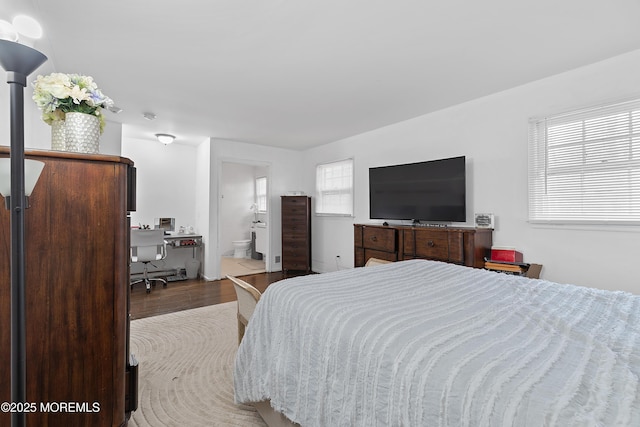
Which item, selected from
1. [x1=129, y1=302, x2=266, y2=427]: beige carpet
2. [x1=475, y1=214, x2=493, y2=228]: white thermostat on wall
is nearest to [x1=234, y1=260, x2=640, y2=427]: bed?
[x1=129, y1=302, x2=266, y2=427]: beige carpet

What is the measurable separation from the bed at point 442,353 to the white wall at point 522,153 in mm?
1352

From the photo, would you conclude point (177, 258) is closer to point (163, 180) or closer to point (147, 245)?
point (147, 245)

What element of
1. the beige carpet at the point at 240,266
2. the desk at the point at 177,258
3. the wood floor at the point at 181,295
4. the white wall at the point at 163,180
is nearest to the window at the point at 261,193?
the beige carpet at the point at 240,266

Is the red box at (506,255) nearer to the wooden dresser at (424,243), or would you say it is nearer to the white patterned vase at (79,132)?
the wooden dresser at (424,243)

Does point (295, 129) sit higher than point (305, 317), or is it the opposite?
point (295, 129)

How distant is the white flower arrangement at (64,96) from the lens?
1.23 metres

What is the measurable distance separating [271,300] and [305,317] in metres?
0.36

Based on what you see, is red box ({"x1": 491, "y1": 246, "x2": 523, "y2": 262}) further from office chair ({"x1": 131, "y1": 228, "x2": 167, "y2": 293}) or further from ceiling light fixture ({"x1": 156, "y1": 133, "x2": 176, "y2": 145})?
ceiling light fixture ({"x1": 156, "y1": 133, "x2": 176, "y2": 145})

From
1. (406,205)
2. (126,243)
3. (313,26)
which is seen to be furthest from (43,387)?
(406,205)

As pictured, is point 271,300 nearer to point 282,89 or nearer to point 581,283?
point 282,89

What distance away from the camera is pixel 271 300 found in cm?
157

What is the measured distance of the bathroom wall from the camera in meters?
7.60

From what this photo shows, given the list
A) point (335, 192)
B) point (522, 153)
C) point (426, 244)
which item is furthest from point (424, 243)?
point (335, 192)

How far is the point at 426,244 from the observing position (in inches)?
134
